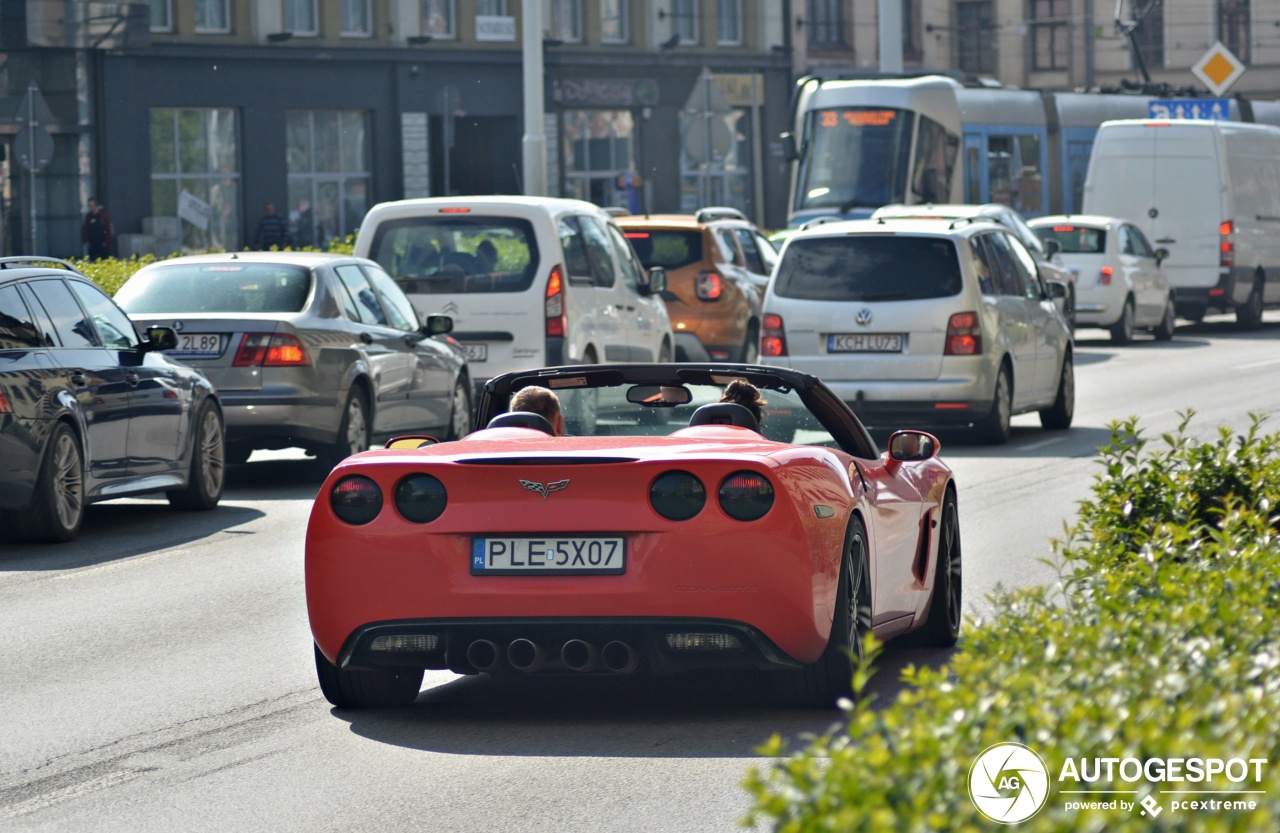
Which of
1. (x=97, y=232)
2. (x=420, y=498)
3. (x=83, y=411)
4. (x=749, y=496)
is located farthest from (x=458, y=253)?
(x=97, y=232)

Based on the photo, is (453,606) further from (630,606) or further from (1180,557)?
(1180,557)

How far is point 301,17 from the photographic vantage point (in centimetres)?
4534

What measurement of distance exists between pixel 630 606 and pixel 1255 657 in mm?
3041

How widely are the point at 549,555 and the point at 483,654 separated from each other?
35 centimetres

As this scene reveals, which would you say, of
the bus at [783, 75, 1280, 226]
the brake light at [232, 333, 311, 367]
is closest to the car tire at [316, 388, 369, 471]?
the brake light at [232, 333, 311, 367]

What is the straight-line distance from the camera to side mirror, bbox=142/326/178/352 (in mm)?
13086

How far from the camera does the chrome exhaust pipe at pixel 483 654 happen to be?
266 inches

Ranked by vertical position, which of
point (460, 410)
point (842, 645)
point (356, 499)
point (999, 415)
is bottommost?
point (999, 415)

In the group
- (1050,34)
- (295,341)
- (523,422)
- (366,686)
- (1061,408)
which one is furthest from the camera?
(1050,34)

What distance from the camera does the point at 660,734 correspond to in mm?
6871

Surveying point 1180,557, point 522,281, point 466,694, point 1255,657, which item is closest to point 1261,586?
point 1255,657

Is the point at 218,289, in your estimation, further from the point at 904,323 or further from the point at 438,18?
the point at 438,18

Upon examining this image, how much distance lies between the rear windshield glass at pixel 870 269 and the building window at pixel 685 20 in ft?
120

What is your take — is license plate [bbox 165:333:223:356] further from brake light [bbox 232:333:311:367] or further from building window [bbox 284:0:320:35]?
building window [bbox 284:0:320:35]
